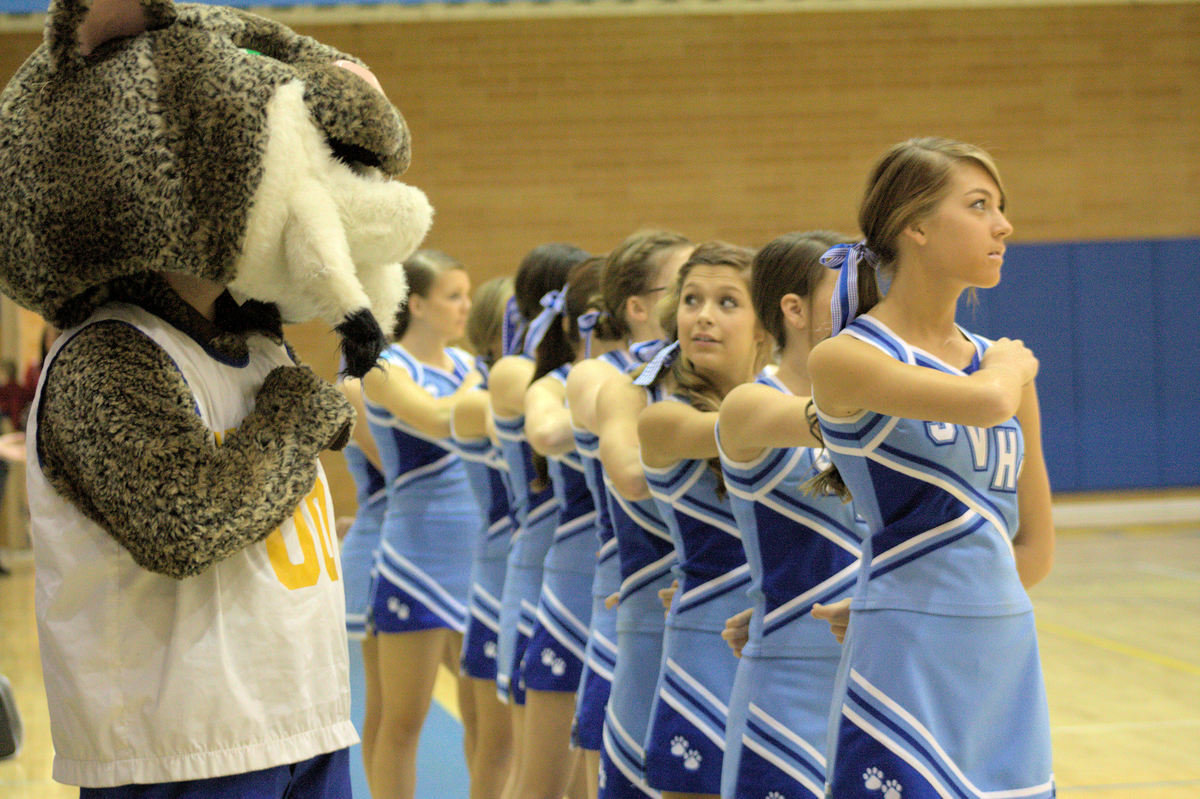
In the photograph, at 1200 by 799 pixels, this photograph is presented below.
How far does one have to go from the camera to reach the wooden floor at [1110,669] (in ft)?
14.1

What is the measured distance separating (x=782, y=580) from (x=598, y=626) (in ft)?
2.40

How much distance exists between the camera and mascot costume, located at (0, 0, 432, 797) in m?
1.43

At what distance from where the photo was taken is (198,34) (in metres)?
1.50

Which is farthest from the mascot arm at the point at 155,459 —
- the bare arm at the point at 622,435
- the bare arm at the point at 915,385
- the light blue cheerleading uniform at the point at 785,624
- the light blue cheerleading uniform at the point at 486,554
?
the light blue cheerleading uniform at the point at 486,554

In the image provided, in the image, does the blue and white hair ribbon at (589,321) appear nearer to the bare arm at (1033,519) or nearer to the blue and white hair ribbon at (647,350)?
the blue and white hair ribbon at (647,350)

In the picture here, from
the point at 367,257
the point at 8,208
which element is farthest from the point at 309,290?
the point at 8,208

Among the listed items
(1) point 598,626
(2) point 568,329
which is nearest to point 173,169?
(1) point 598,626

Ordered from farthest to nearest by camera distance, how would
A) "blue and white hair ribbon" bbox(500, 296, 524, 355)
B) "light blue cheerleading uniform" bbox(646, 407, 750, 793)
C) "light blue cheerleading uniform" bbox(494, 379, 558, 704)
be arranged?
1. "blue and white hair ribbon" bbox(500, 296, 524, 355)
2. "light blue cheerleading uniform" bbox(494, 379, 558, 704)
3. "light blue cheerleading uniform" bbox(646, 407, 750, 793)

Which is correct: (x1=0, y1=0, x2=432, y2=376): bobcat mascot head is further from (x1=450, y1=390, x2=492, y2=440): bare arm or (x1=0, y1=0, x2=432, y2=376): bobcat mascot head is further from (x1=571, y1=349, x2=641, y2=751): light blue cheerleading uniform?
(x1=450, y1=390, x2=492, y2=440): bare arm

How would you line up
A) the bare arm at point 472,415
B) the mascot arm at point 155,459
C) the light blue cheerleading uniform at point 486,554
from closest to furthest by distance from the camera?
the mascot arm at point 155,459
the light blue cheerleading uniform at point 486,554
the bare arm at point 472,415

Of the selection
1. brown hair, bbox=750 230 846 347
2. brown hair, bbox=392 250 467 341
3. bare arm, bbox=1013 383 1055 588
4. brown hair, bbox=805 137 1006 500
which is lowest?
bare arm, bbox=1013 383 1055 588

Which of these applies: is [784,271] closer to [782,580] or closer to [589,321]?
[782,580]

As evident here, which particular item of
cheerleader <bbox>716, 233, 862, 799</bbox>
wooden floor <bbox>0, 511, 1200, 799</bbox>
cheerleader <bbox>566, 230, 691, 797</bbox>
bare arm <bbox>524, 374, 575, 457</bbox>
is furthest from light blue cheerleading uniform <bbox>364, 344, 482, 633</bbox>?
cheerleader <bbox>716, 233, 862, 799</bbox>

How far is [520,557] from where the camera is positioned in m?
3.39
